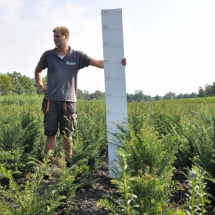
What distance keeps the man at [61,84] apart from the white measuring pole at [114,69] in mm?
440

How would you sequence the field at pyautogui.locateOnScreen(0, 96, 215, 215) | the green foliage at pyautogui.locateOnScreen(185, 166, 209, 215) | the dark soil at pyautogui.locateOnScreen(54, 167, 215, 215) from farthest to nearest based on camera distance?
1. the dark soil at pyautogui.locateOnScreen(54, 167, 215, 215)
2. the field at pyautogui.locateOnScreen(0, 96, 215, 215)
3. the green foliage at pyautogui.locateOnScreen(185, 166, 209, 215)

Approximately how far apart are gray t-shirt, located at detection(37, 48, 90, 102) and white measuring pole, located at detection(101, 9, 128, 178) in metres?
0.57

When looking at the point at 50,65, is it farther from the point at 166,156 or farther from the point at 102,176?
the point at 166,156

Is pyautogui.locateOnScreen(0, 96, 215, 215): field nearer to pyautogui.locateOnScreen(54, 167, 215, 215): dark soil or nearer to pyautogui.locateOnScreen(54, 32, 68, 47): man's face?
pyautogui.locateOnScreen(54, 167, 215, 215): dark soil

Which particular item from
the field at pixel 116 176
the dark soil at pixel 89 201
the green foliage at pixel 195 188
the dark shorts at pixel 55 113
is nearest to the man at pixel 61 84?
the dark shorts at pixel 55 113

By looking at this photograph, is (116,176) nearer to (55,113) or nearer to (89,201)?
(89,201)

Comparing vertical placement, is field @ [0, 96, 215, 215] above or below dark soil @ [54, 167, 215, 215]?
above

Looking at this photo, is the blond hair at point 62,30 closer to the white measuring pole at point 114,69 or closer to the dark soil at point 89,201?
the white measuring pole at point 114,69

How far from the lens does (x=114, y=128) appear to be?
4.54 metres

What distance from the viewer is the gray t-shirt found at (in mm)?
4660

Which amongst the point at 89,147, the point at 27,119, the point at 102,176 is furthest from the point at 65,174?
the point at 27,119

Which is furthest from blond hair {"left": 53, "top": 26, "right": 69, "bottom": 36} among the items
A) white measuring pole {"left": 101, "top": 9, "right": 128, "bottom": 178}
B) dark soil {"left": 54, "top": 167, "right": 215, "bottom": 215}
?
dark soil {"left": 54, "top": 167, "right": 215, "bottom": 215}

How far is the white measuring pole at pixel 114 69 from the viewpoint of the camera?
14.4 ft

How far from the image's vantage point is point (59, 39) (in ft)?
15.3
